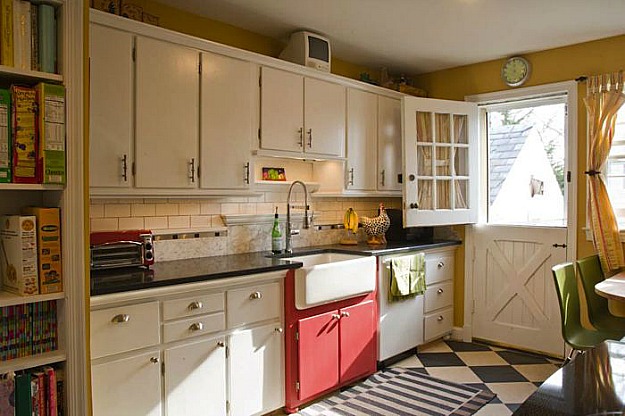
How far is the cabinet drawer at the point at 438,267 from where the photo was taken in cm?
404

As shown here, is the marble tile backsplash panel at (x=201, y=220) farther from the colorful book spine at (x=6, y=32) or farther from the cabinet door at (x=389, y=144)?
the colorful book spine at (x=6, y=32)

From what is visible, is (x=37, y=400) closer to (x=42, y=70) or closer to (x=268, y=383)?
(x=42, y=70)

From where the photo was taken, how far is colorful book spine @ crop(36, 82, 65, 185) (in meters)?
1.64

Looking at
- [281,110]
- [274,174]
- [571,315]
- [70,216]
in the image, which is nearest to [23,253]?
[70,216]

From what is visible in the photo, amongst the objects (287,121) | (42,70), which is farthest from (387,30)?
(42,70)

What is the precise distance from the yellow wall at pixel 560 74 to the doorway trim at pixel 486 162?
Answer: 0.11ft

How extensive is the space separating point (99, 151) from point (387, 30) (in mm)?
2150

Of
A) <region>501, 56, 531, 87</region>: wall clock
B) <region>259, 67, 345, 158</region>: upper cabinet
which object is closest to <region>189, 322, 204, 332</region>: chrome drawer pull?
<region>259, 67, 345, 158</region>: upper cabinet

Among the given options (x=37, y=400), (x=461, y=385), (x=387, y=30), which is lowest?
(x=461, y=385)

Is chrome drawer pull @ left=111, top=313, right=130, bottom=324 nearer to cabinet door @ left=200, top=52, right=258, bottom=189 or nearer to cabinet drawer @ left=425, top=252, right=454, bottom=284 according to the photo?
cabinet door @ left=200, top=52, right=258, bottom=189

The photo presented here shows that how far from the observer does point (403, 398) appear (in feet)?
10.1

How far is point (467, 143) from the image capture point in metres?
4.22

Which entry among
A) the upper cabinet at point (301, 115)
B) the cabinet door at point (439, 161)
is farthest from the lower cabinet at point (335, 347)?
the upper cabinet at point (301, 115)

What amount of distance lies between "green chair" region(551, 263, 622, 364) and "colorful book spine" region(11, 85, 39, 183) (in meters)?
2.80
